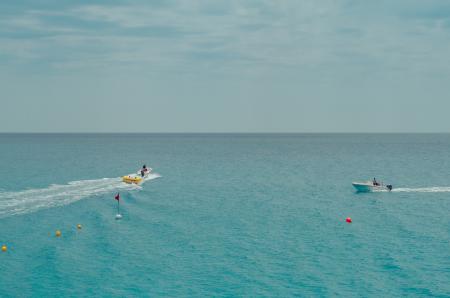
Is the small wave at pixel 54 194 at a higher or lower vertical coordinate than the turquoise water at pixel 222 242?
higher

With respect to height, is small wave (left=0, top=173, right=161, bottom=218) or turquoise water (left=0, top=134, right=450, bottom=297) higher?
small wave (left=0, top=173, right=161, bottom=218)

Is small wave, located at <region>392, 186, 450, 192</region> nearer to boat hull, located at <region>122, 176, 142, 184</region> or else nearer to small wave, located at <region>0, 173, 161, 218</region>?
boat hull, located at <region>122, 176, 142, 184</region>

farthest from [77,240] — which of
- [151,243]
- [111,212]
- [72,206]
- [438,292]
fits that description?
[438,292]

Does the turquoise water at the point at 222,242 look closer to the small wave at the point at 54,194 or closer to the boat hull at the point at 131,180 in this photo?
the small wave at the point at 54,194

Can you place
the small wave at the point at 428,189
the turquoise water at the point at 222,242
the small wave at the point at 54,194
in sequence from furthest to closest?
the small wave at the point at 428,189 → the small wave at the point at 54,194 → the turquoise water at the point at 222,242

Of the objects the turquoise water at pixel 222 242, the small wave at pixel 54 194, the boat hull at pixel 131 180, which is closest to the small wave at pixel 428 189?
the turquoise water at pixel 222 242

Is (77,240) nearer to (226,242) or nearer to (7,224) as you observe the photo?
(7,224)

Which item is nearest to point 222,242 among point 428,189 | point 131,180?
point 131,180

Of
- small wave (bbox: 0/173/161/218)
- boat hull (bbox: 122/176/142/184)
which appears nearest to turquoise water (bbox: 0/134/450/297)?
small wave (bbox: 0/173/161/218)
